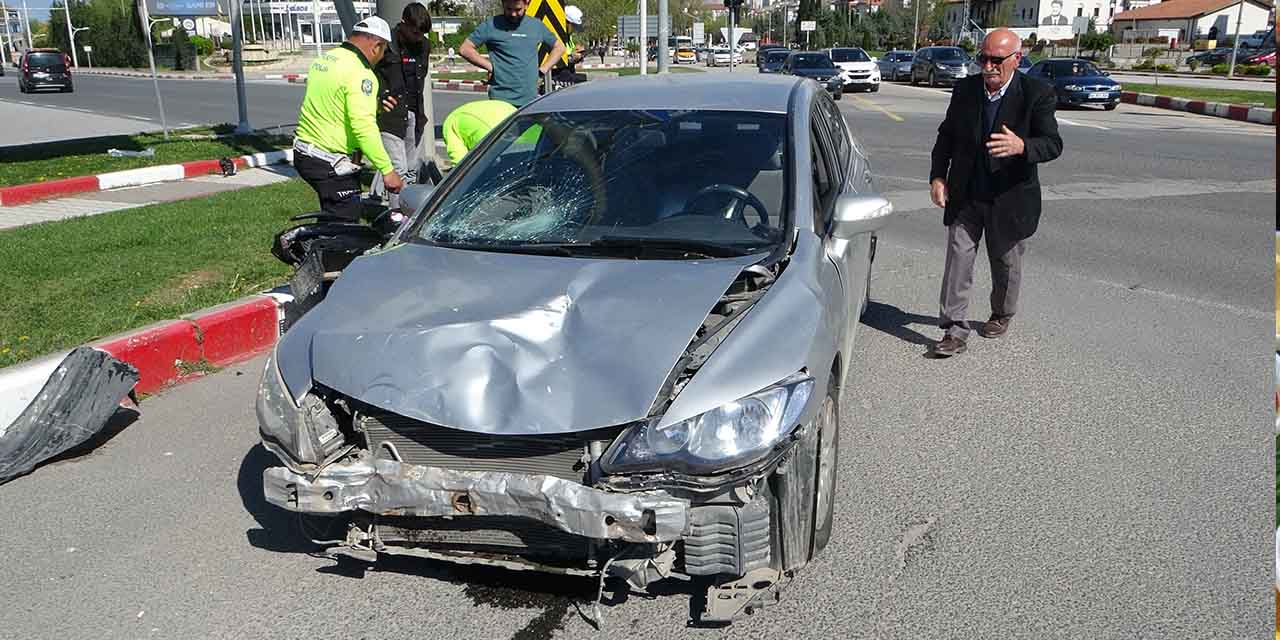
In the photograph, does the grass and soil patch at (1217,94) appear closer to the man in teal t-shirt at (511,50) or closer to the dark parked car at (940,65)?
the dark parked car at (940,65)

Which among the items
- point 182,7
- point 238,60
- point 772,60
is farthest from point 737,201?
point 772,60

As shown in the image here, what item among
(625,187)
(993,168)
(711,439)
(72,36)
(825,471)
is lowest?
(825,471)

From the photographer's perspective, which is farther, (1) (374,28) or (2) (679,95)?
(1) (374,28)

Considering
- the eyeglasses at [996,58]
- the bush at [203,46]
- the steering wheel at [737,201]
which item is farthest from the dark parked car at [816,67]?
the bush at [203,46]

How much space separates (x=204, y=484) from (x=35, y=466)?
806mm

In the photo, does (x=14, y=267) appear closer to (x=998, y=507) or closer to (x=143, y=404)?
(x=143, y=404)

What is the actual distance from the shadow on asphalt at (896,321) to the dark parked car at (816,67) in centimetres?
2164

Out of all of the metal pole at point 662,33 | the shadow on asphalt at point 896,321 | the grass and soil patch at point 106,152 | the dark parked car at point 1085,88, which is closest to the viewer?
the shadow on asphalt at point 896,321

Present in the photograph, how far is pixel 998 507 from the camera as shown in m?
3.82

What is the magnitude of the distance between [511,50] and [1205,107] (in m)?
20.1

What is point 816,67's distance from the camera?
2928 cm

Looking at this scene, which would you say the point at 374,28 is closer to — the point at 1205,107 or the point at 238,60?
the point at 238,60

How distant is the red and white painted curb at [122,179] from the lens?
10344mm

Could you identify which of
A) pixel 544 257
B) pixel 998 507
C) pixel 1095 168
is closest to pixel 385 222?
pixel 544 257
